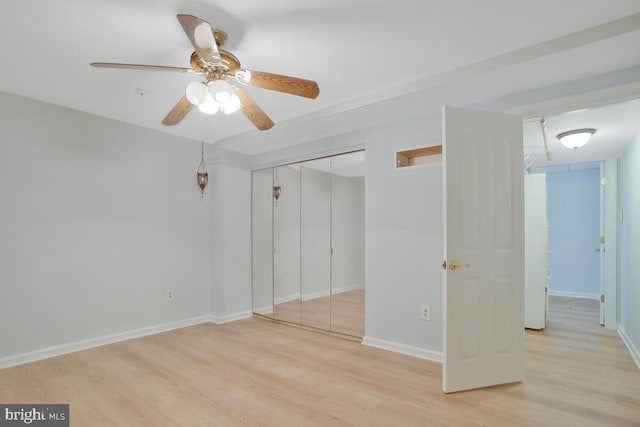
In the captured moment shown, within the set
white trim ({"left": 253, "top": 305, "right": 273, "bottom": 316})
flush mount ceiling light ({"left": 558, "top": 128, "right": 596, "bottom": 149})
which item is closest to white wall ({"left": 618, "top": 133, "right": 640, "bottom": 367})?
flush mount ceiling light ({"left": 558, "top": 128, "right": 596, "bottom": 149})

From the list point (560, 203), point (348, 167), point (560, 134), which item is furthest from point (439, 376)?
point (560, 203)

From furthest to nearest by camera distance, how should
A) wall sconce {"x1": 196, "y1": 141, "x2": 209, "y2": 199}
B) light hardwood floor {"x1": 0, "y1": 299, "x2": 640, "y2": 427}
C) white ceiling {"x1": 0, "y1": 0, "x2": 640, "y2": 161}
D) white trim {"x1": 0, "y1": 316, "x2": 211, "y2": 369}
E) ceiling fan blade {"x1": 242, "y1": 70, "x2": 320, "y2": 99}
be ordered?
wall sconce {"x1": 196, "y1": 141, "x2": 209, "y2": 199}, white trim {"x1": 0, "y1": 316, "x2": 211, "y2": 369}, light hardwood floor {"x1": 0, "y1": 299, "x2": 640, "y2": 427}, ceiling fan blade {"x1": 242, "y1": 70, "x2": 320, "y2": 99}, white ceiling {"x1": 0, "y1": 0, "x2": 640, "y2": 161}

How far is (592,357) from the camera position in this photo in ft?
10.5

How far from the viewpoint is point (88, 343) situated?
346 centimetres

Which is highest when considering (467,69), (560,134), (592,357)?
(467,69)

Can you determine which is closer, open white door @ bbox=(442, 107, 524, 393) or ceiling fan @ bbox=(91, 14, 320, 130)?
ceiling fan @ bbox=(91, 14, 320, 130)

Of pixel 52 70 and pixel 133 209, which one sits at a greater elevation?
pixel 52 70

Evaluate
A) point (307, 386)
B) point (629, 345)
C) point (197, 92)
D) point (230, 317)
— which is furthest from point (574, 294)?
point (197, 92)

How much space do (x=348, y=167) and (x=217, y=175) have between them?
6.00 feet

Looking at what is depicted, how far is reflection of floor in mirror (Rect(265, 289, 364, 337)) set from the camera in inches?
149

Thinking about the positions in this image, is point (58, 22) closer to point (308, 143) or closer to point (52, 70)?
point (52, 70)

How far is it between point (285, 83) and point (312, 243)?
2.47 meters

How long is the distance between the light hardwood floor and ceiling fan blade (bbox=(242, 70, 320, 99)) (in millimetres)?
2077

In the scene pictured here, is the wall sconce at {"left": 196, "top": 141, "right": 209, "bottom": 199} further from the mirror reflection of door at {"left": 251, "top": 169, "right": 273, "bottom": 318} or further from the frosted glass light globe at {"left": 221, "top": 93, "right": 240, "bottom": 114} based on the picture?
the frosted glass light globe at {"left": 221, "top": 93, "right": 240, "bottom": 114}
